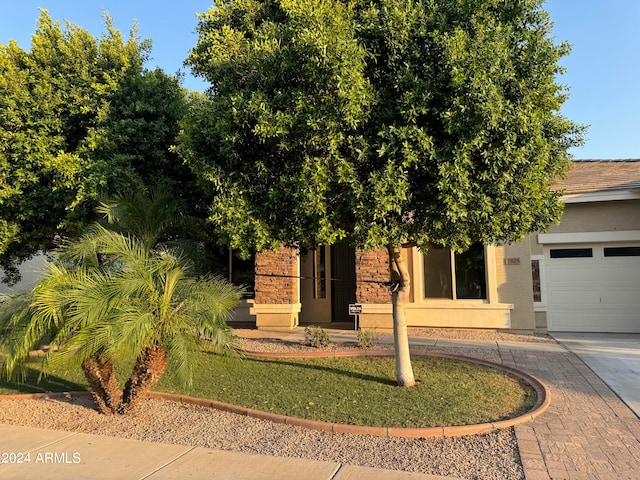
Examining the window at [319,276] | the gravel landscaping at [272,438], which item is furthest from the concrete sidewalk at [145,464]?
the window at [319,276]

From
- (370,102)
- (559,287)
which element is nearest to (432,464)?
(370,102)

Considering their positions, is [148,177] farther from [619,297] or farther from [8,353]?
[619,297]

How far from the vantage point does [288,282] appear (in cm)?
1312

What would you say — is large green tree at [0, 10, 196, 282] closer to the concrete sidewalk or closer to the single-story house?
the concrete sidewalk

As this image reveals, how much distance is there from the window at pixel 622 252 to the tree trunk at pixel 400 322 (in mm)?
8028

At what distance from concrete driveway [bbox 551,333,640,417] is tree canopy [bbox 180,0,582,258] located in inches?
116

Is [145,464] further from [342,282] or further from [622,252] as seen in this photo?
[622,252]

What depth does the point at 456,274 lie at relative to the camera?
41.6ft

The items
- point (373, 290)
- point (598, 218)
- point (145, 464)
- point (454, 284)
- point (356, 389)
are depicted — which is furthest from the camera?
point (454, 284)

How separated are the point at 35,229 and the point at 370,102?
798 centimetres

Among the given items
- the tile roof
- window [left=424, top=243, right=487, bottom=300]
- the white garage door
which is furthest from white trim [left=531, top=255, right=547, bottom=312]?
the tile roof

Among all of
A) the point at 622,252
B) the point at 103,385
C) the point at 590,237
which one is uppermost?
the point at 590,237

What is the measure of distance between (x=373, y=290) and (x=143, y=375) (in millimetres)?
7525

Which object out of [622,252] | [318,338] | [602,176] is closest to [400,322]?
[318,338]
